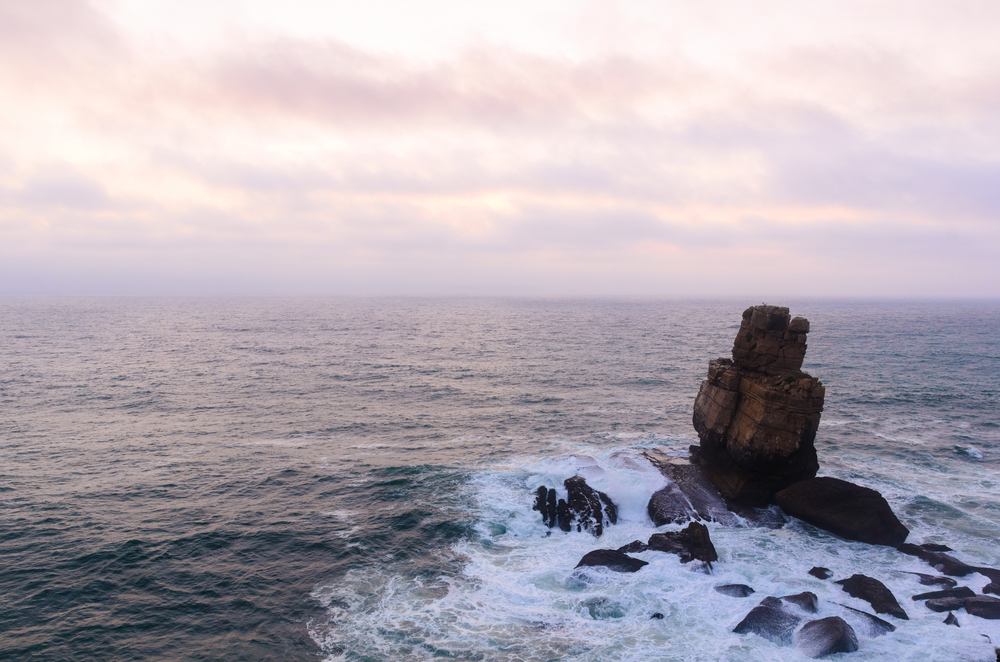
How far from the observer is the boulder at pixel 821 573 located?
22984 mm

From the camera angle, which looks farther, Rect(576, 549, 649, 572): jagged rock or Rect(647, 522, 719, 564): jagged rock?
Rect(647, 522, 719, 564): jagged rock

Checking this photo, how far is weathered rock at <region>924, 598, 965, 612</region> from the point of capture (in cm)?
2048

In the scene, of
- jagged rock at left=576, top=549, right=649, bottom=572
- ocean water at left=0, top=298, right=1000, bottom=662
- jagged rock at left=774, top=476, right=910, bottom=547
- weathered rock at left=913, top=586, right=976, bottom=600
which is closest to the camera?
ocean water at left=0, top=298, right=1000, bottom=662

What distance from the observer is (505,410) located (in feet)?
169

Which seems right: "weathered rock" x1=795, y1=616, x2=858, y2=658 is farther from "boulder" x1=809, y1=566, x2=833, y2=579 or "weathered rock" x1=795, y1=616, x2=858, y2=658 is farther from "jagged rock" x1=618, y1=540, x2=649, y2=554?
"jagged rock" x1=618, y1=540, x2=649, y2=554

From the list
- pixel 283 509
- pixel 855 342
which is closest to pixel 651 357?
pixel 855 342

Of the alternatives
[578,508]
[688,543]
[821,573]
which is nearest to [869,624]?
[821,573]

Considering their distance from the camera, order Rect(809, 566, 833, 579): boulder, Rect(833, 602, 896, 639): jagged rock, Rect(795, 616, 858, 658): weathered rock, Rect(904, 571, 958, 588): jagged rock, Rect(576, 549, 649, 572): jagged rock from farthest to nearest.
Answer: Rect(576, 549, 649, 572): jagged rock < Rect(809, 566, 833, 579): boulder < Rect(904, 571, 958, 588): jagged rock < Rect(833, 602, 896, 639): jagged rock < Rect(795, 616, 858, 658): weathered rock

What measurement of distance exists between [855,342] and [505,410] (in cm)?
8775

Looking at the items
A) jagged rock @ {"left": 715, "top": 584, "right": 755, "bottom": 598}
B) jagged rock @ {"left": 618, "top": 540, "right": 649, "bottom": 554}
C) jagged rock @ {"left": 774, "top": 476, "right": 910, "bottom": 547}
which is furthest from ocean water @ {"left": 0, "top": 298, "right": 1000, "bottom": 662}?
jagged rock @ {"left": 774, "top": 476, "right": 910, "bottom": 547}

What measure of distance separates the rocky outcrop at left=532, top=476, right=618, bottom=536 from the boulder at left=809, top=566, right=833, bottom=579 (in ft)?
30.8

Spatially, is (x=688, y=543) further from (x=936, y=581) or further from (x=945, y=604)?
(x=936, y=581)

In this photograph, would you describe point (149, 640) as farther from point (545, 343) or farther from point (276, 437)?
point (545, 343)

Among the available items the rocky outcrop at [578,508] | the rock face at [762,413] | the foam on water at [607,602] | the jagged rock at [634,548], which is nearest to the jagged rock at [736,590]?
the foam on water at [607,602]
